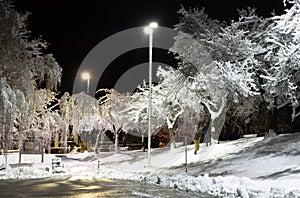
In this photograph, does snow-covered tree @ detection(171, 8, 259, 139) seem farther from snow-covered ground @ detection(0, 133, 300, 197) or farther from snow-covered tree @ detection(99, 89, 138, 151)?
snow-covered tree @ detection(99, 89, 138, 151)

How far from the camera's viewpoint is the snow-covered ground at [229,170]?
1354 centimetres

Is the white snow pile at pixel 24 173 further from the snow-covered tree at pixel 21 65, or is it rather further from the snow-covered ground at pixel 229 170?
the snow-covered tree at pixel 21 65

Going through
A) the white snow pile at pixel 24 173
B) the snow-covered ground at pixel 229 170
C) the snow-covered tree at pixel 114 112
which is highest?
the snow-covered tree at pixel 114 112

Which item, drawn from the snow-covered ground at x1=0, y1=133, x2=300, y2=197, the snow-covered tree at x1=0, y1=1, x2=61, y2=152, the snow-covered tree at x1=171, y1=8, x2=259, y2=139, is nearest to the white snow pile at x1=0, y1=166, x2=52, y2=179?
the snow-covered ground at x1=0, y1=133, x2=300, y2=197

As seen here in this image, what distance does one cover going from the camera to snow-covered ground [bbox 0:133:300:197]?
44.4 feet

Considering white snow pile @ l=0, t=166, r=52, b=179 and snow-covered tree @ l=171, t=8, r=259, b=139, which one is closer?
snow-covered tree @ l=171, t=8, r=259, b=139

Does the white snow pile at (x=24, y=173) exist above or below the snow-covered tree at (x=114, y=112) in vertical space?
below

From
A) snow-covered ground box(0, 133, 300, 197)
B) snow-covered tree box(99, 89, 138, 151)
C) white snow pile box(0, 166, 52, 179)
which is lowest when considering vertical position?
white snow pile box(0, 166, 52, 179)

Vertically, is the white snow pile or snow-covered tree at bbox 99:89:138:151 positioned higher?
snow-covered tree at bbox 99:89:138:151

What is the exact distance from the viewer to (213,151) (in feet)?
86.9

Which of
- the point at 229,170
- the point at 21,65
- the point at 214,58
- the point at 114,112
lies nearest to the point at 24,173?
the point at 21,65

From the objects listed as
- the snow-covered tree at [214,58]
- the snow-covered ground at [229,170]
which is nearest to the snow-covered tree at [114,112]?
the snow-covered ground at [229,170]

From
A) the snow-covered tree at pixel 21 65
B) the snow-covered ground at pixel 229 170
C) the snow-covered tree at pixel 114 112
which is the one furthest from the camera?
the snow-covered tree at pixel 114 112

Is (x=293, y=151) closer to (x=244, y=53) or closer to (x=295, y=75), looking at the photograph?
(x=295, y=75)
